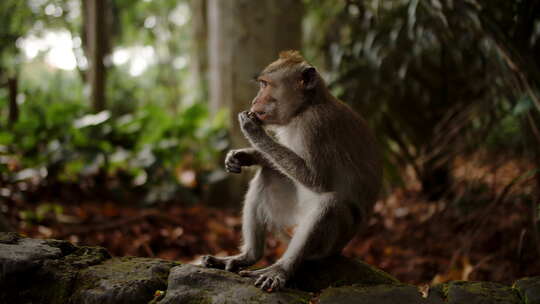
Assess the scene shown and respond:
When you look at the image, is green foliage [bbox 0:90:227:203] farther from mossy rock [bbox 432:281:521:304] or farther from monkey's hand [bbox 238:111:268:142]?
mossy rock [bbox 432:281:521:304]

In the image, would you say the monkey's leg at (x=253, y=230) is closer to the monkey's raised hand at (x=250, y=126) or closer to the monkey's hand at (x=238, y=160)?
the monkey's hand at (x=238, y=160)

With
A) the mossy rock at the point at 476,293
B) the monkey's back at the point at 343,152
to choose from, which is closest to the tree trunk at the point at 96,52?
the monkey's back at the point at 343,152

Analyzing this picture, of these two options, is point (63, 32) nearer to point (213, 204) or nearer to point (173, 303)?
point (213, 204)

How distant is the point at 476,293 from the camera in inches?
96.0

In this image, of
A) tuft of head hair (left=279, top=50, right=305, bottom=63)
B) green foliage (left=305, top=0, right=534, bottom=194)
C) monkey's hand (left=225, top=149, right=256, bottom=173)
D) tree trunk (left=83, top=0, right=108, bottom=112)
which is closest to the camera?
monkey's hand (left=225, top=149, right=256, bottom=173)

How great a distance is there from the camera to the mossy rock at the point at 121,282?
2.38 meters

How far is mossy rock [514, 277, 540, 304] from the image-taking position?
232 centimetres

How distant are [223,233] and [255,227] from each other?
280 centimetres

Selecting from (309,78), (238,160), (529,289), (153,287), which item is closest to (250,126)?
(238,160)

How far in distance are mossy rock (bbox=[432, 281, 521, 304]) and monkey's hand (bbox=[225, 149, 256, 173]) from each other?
4.40 feet

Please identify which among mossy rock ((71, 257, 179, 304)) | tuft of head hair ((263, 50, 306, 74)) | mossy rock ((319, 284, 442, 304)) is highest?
tuft of head hair ((263, 50, 306, 74))

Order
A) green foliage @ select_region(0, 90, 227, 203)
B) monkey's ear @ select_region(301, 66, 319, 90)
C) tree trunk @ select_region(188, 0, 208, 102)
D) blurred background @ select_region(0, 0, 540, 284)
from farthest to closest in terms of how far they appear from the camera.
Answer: tree trunk @ select_region(188, 0, 208, 102), green foliage @ select_region(0, 90, 227, 203), blurred background @ select_region(0, 0, 540, 284), monkey's ear @ select_region(301, 66, 319, 90)

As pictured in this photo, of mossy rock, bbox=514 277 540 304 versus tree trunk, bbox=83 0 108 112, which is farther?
tree trunk, bbox=83 0 108 112

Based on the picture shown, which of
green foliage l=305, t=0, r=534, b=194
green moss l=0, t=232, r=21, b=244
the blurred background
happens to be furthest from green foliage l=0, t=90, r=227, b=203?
green moss l=0, t=232, r=21, b=244
